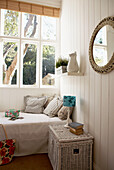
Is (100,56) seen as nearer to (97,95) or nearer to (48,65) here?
(97,95)

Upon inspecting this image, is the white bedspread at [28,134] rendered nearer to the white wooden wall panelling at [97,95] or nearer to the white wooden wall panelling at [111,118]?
the white wooden wall panelling at [97,95]

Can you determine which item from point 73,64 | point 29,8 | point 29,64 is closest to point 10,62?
point 29,64

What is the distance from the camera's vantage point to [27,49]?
324 centimetres

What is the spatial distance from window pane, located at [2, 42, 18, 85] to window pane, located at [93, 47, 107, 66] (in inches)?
80.3

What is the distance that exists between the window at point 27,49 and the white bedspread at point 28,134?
45.8 inches

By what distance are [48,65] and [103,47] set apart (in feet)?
6.36

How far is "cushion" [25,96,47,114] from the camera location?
113 inches

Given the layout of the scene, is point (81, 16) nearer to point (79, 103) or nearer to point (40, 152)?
point (79, 103)

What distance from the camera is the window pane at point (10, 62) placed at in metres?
3.13

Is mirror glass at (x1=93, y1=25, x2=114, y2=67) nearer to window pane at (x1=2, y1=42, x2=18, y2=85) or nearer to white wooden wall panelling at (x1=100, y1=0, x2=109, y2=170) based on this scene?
white wooden wall panelling at (x1=100, y1=0, x2=109, y2=170)

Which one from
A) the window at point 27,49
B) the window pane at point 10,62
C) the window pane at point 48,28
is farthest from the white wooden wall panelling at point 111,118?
the window pane at point 10,62

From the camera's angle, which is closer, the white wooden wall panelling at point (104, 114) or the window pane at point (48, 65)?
the white wooden wall panelling at point (104, 114)

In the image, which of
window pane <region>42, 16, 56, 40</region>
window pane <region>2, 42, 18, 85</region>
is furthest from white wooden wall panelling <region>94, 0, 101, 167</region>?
window pane <region>2, 42, 18, 85</region>

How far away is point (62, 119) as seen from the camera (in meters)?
2.38
